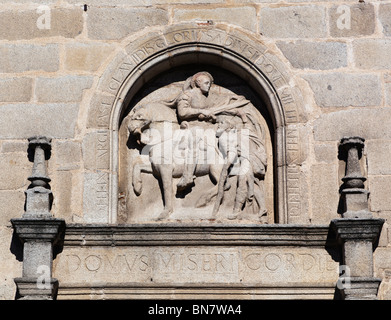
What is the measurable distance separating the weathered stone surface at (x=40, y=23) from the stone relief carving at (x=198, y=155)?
1.01 m

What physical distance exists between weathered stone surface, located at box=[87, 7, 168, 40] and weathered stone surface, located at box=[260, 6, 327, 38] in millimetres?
998

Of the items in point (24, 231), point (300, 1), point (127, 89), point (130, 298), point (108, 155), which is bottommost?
point (130, 298)

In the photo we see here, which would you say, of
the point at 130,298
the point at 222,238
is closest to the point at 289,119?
the point at 222,238

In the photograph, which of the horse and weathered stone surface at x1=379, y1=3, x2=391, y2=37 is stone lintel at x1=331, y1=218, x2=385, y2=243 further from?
weathered stone surface at x1=379, y1=3, x2=391, y2=37

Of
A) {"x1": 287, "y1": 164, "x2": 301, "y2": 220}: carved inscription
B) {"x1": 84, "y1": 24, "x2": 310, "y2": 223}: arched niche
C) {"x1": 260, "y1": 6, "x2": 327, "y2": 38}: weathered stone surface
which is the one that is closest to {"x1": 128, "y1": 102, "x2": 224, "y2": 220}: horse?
{"x1": 84, "y1": 24, "x2": 310, "y2": 223}: arched niche

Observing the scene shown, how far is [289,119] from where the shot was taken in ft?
30.6

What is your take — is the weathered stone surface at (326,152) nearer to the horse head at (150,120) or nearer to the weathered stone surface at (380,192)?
the weathered stone surface at (380,192)

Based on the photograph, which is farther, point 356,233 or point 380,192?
point 380,192

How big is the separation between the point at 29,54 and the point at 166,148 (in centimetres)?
161

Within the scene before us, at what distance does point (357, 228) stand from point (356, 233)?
0.05m

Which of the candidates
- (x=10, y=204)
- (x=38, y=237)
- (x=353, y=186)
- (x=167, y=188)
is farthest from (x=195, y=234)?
(x=10, y=204)

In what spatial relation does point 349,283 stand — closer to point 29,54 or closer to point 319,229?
point 319,229

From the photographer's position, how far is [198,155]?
9.39 m

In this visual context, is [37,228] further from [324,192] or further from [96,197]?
[324,192]
